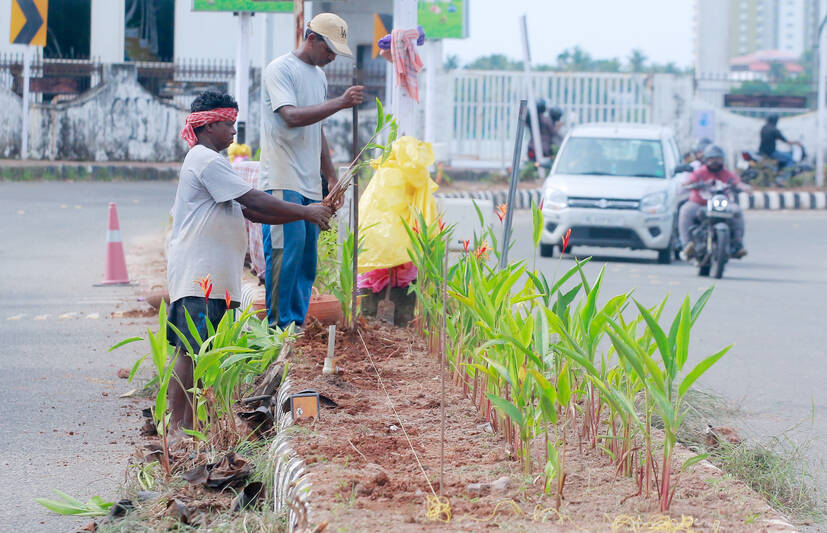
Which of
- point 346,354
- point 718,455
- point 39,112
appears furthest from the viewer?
point 39,112

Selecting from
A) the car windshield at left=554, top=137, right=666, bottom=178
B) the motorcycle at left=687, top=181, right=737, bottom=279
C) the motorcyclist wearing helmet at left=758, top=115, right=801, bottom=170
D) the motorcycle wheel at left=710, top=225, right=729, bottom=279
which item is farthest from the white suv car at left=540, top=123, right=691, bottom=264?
the motorcyclist wearing helmet at left=758, top=115, right=801, bottom=170

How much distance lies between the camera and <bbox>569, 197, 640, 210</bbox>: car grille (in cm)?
1391

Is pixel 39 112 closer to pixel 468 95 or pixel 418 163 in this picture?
pixel 468 95

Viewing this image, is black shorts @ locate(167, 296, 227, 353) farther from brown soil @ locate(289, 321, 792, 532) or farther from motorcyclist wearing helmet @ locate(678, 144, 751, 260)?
motorcyclist wearing helmet @ locate(678, 144, 751, 260)

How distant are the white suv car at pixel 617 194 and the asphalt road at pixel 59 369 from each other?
5111 millimetres

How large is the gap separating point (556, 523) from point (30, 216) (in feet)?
47.3

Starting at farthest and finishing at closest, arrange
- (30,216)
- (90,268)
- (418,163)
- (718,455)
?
(30,216), (90,268), (418,163), (718,455)

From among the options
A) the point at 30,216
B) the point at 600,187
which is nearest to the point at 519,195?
the point at 600,187

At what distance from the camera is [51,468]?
4875 mm

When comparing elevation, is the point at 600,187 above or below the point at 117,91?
below

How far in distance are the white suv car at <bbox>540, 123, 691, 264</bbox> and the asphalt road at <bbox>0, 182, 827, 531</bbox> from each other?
1.25 ft

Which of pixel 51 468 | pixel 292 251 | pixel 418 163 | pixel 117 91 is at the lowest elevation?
pixel 51 468

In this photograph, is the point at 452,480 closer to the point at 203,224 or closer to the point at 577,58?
the point at 203,224

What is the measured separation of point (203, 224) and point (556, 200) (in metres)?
9.49
